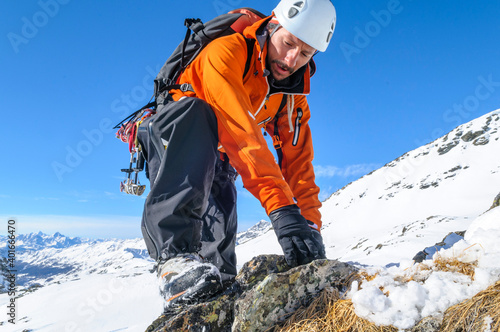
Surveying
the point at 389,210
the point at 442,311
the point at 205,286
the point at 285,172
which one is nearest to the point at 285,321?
the point at 205,286

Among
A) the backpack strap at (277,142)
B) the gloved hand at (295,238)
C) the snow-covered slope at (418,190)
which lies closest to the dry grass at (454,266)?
the gloved hand at (295,238)

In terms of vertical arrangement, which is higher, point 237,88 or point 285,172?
point 237,88

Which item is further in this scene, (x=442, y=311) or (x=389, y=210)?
(x=389, y=210)

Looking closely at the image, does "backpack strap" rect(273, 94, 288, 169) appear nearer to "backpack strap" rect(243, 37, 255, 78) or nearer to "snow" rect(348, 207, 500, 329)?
"backpack strap" rect(243, 37, 255, 78)

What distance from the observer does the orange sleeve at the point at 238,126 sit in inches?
96.9

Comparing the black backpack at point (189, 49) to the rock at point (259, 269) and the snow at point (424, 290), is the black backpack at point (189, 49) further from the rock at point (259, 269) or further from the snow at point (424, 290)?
the snow at point (424, 290)

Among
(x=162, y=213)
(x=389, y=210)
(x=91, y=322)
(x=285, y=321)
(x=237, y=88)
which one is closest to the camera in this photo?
(x=285, y=321)

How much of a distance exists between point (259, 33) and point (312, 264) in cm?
251

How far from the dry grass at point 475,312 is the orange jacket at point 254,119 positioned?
126 cm

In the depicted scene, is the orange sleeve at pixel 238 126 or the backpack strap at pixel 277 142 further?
the backpack strap at pixel 277 142

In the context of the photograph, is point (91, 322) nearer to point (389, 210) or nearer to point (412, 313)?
point (412, 313)

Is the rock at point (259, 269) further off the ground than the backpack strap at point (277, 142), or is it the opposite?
the backpack strap at point (277, 142)

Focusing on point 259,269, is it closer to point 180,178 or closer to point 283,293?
point 283,293

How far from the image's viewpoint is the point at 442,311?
141cm
